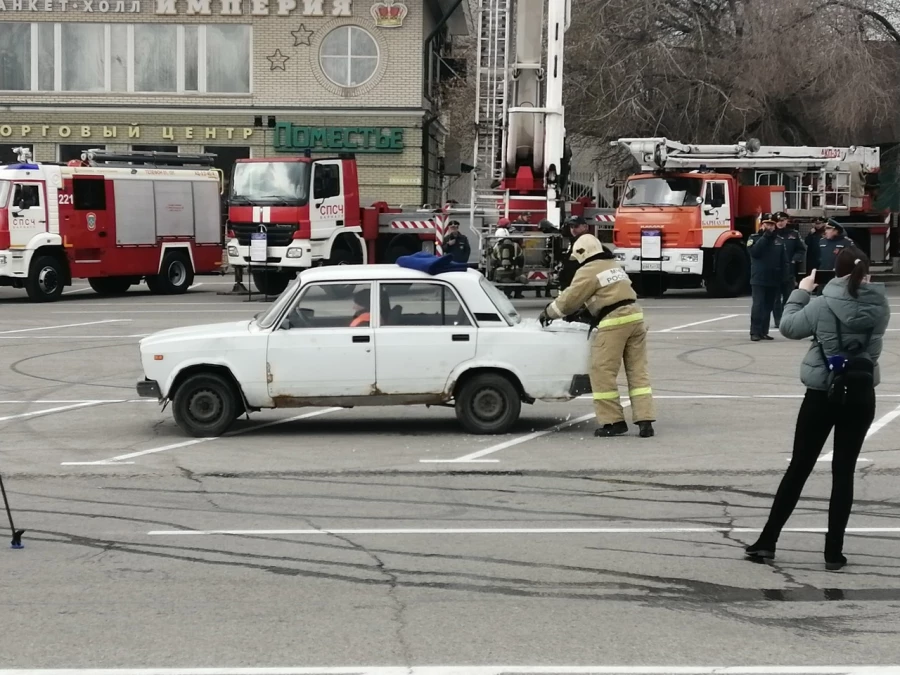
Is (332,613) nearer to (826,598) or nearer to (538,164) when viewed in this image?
(826,598)

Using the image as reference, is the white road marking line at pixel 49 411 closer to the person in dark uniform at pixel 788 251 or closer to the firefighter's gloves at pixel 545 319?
the firefighter's gloves at pixel 545 319

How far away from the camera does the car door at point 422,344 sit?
11.6 meters

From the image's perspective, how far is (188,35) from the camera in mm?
39844

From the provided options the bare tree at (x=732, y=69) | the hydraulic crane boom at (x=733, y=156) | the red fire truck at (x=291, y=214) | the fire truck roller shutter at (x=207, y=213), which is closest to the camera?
the red fire truck at (x=291, y=214)

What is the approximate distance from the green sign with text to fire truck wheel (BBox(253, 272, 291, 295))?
1120 centimetres

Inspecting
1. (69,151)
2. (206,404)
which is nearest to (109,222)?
(69,151)

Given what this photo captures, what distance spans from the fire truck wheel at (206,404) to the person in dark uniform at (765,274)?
9.40m

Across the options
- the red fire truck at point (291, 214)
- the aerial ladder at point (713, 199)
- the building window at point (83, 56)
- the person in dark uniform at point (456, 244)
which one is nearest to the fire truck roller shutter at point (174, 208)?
the red fire truck at point (291, 214)

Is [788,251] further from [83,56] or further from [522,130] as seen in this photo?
[83,56]

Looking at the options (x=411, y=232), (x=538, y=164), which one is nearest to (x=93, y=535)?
(x=538, y=164)

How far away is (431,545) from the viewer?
7.74 m

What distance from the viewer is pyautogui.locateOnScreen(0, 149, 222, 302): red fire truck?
27.2 metres

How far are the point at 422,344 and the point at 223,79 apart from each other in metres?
29.9

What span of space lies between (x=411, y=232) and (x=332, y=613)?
2518cm
